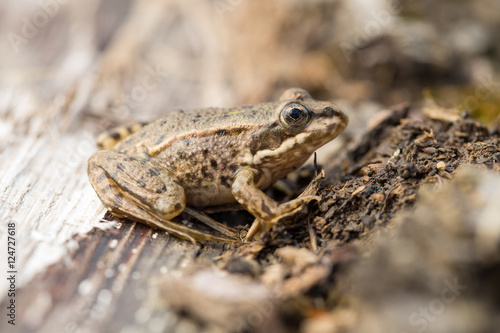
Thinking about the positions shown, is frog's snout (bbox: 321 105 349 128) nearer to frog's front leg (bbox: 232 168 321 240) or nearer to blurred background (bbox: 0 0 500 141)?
frog's front leg (bbox: 232 168 321 240)

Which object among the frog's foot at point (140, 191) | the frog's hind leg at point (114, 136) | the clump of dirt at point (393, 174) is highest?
the clump of dirt at point (393, 174)

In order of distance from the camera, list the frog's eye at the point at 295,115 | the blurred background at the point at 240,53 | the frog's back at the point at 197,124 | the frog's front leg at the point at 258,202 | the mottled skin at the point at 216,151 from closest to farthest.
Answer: the frog's front leg at the point at 258,202 < the mottled skin at the point at 216,151 < the frog's eye at the point at 295,115 < the frog's back at the point at 197,124 < the blurred background at the point at 240,53

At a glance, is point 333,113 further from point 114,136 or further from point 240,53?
point 240,53

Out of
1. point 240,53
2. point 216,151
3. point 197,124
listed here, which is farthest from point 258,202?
point 240,53

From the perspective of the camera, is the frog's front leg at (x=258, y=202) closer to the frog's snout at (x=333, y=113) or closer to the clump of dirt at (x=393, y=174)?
the clump of dirt at (x=393, y=174)

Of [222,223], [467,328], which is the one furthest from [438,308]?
[222,223]

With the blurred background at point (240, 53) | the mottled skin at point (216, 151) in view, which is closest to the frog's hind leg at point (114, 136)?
the mottled skin at point (216, 151)
